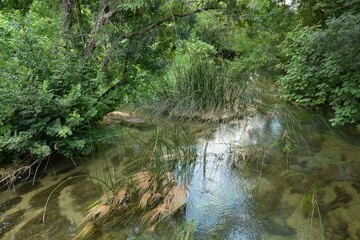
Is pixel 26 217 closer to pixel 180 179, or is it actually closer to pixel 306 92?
pixel 180 179

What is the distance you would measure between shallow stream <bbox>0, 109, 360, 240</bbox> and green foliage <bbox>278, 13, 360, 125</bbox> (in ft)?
1.76

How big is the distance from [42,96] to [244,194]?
213 centimetres

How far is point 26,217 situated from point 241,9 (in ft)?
9.63

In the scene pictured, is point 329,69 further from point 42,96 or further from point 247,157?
point 42,96

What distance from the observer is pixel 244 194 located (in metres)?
2.51

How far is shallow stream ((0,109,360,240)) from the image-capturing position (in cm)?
205

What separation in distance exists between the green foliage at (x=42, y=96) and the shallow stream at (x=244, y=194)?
1.30ft

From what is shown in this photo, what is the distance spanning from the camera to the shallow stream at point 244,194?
2049mm

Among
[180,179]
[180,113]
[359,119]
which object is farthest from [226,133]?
[359,119]

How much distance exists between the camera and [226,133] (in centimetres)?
389

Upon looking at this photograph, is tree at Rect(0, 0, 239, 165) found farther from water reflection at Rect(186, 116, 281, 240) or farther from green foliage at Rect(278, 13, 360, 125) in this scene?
green foliage at Rect(278, 13, 360, 125)

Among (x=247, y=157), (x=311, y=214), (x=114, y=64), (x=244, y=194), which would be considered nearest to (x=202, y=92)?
(x=114, y=64)

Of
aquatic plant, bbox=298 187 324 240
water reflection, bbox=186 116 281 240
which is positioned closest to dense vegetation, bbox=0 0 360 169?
water reflection, bbox=186 116 281 240

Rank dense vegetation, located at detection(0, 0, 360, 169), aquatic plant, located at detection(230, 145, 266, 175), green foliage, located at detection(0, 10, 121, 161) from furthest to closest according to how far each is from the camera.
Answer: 1. aquatic plant, located at detection(230, 145, 266, 175)
2. dense vegetation, located at detection(0, 0, 360, 169)
3. green foliage, located at detection(0, 10, 121, 161)
